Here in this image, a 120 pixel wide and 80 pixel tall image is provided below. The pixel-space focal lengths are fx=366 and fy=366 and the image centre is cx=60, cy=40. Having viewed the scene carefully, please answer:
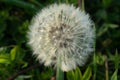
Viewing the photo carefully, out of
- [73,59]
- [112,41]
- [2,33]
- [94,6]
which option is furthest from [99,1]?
[73,59]

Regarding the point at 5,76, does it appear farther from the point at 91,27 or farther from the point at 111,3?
the point at 111,3

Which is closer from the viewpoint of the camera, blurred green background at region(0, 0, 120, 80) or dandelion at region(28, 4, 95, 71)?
dandelion at region(28, 4, 95, 71)

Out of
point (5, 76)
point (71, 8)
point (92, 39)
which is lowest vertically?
Result: point (5, 76)

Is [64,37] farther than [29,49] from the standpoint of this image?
No

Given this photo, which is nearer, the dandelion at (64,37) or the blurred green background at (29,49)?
the dandelion at (64,37)
